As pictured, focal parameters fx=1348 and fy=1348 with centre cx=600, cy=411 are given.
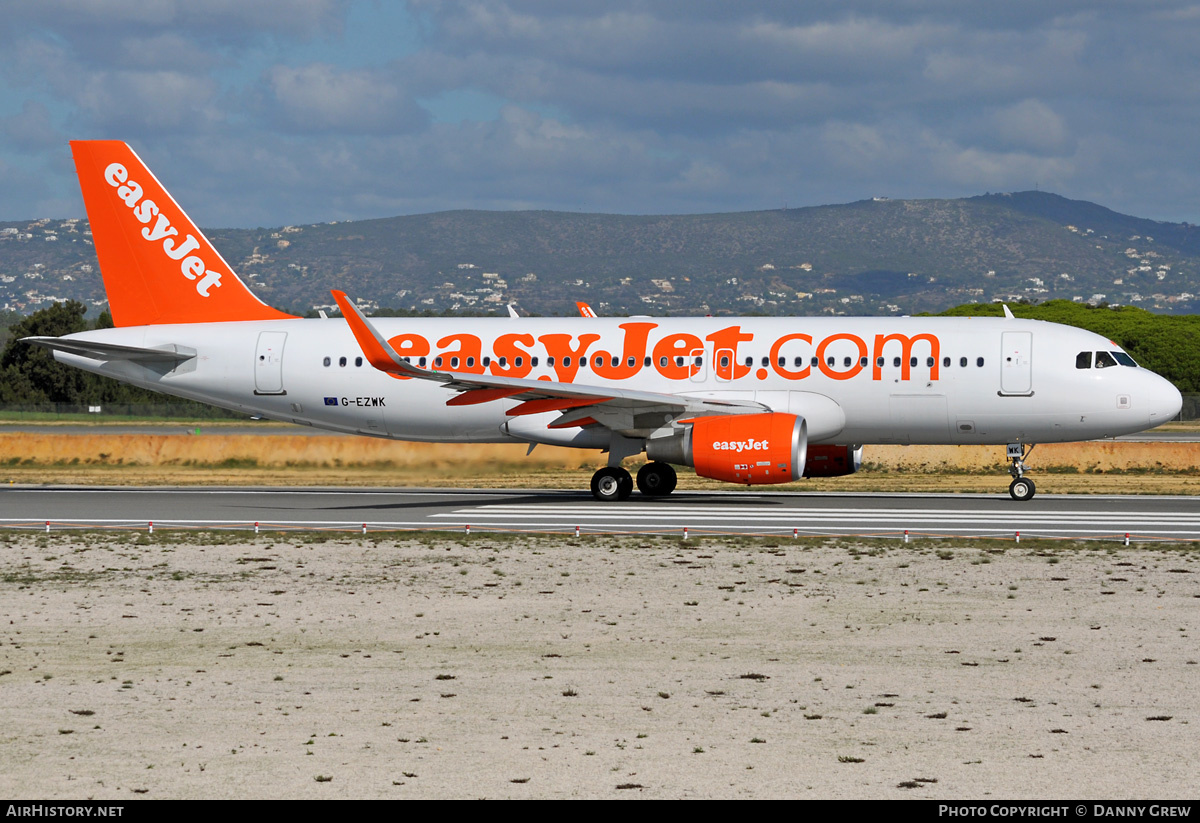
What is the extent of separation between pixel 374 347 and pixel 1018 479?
47.9ft

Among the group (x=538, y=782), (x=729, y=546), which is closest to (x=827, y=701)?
(x=538, y=782)

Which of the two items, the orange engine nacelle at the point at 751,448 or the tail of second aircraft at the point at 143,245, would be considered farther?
the tail of second aircraft at the point at 143,245

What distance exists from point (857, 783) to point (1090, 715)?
2.85 m

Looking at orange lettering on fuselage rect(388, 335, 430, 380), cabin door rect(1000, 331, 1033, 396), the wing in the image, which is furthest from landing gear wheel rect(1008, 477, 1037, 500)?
orange lettering on fuselage rect(388, 335, 430, 380)

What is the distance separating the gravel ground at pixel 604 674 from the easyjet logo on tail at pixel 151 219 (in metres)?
14.1

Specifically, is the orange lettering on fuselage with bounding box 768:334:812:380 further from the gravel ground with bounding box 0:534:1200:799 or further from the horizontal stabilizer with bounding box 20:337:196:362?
the horizontal stabilizer with bounding box 20:337:196:362

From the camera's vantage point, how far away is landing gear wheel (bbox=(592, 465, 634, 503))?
1188 inches

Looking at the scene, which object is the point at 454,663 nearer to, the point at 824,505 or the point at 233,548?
the point at 233,548

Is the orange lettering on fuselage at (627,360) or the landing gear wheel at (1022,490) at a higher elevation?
the orange lettering on fuselage at (627,360)

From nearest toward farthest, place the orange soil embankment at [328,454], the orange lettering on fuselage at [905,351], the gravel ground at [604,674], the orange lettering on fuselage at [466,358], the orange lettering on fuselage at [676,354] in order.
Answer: the gravel ground at [604,674] → the orange lettering on fuselage at [905,351] → the orange lettering on fuselage at [676,354] → the orange lettering on fuselage at [466,358] → the orange soil embankment at [328,454]

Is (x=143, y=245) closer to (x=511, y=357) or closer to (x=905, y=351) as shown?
(x=511, y=357)

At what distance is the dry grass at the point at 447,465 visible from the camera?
3341 centimetres

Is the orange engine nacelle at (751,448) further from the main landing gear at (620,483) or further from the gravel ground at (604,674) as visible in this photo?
the gravel ground at (604,674)

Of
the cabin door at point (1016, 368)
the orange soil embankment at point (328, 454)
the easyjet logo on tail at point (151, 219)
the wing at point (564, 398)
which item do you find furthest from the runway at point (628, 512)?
the orange soil embankment at point (328, 454)
